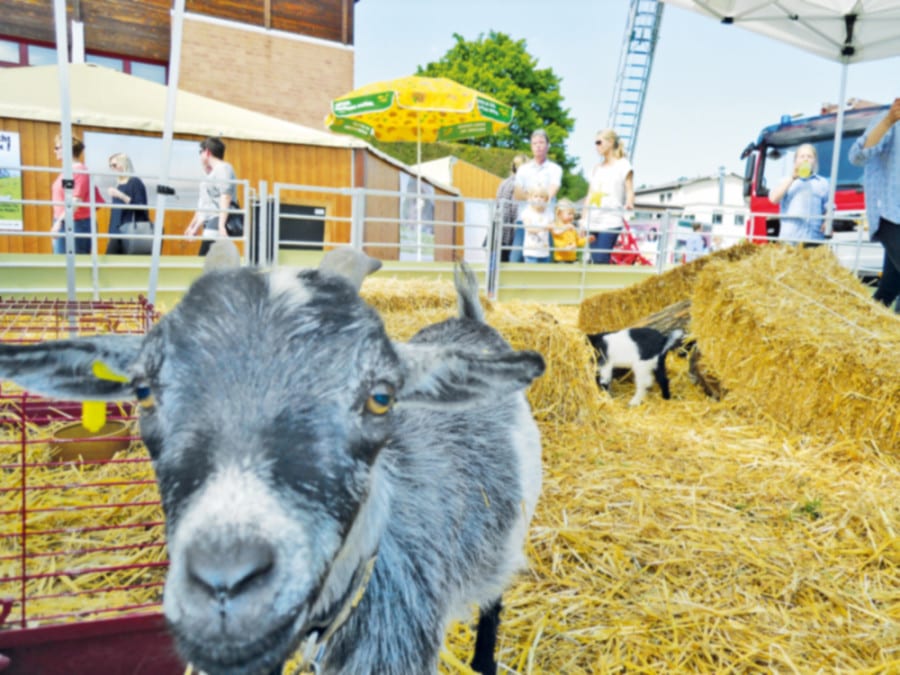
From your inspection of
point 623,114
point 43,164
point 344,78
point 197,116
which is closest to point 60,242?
point 43,164

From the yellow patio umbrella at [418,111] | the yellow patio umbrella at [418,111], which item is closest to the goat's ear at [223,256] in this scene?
the yellow patio umbrella at [418,111]

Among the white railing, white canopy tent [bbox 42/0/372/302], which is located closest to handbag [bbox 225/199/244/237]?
the white railing

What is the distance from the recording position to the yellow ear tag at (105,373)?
4.77ft

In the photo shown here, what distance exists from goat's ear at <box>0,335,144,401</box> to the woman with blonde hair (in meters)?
5.73

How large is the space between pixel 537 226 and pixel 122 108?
24.2ft

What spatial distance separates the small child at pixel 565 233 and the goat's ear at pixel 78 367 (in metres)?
7.53

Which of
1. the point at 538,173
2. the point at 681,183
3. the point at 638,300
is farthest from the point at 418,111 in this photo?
the point at 681,183

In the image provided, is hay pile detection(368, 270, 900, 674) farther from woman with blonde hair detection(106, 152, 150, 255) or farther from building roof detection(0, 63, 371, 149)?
building roof detection(0, 63, 371, 149)

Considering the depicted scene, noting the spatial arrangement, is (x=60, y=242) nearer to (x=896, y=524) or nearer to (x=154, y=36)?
(x=896, y=524)

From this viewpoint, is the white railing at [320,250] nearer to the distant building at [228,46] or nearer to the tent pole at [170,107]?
the tent pole at [170,107]

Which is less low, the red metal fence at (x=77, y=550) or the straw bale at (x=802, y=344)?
the straw bale at (x=802, y=344)

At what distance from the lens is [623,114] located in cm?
3309

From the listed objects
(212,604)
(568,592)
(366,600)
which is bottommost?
(568,592)

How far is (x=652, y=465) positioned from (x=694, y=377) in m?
2.37
